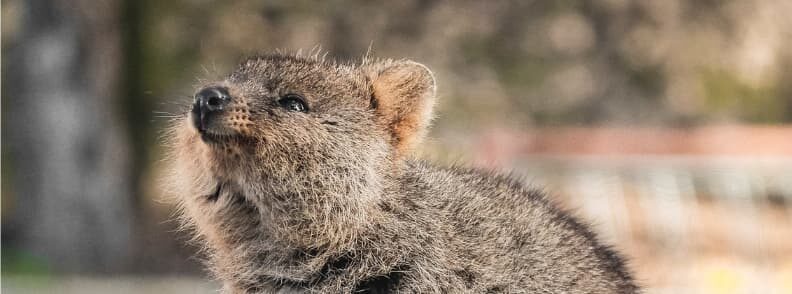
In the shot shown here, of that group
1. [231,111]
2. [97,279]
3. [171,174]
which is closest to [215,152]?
[231,111]

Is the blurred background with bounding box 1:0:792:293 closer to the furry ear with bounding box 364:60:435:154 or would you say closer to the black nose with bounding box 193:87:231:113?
the furry ear with bounding box 364:60:435:154

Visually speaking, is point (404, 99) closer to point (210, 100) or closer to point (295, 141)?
point (295, 141)

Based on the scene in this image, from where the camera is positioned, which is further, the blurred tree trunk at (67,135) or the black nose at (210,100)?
the blurred tree trunk at (67,135)

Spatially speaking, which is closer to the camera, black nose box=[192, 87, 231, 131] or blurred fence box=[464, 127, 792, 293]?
black nose box=[192, 87, 231, 131]

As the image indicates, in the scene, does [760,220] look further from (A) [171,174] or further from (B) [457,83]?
(A) [171,174]

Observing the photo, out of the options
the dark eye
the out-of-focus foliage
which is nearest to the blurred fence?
the out-of-focus foliage

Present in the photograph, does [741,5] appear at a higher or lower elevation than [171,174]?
higher

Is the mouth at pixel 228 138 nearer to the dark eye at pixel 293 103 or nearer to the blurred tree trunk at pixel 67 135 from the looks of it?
the dark eye at pixel 293 103

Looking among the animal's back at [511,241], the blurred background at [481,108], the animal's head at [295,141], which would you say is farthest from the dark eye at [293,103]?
the blurred background at [481,108]
